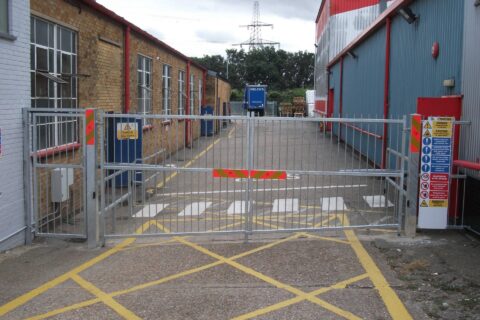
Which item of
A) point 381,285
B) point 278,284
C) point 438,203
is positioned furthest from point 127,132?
point 381,285

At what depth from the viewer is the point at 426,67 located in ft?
35.8

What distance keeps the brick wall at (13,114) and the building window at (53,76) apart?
0.95m

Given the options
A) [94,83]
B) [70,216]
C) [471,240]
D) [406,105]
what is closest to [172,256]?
[70,216]

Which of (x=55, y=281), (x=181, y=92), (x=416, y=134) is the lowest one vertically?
(x=55, y=281)

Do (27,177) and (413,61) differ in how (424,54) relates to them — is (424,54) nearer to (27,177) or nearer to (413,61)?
(413,61)

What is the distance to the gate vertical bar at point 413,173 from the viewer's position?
8203 mm

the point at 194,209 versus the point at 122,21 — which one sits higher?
the point at 122,21

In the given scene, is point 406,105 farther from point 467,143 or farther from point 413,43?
point 467,143

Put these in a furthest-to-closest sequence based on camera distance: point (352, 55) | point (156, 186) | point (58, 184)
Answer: point (352, 55), point (156, 186), point (58, 184)

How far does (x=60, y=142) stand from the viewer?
1036 cm

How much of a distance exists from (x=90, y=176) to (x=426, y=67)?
6.74 meters

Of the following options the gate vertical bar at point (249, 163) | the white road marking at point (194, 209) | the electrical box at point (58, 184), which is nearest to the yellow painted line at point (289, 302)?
the gate vertical bar at point (249, 163)

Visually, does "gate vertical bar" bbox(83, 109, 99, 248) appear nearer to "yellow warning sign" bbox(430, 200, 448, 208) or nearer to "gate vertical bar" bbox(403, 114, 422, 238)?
"gate vertical bar" bbox(403, 114, 422, 238)

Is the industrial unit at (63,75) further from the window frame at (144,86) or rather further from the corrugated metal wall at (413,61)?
the corrugated metal wall at (413,61)
